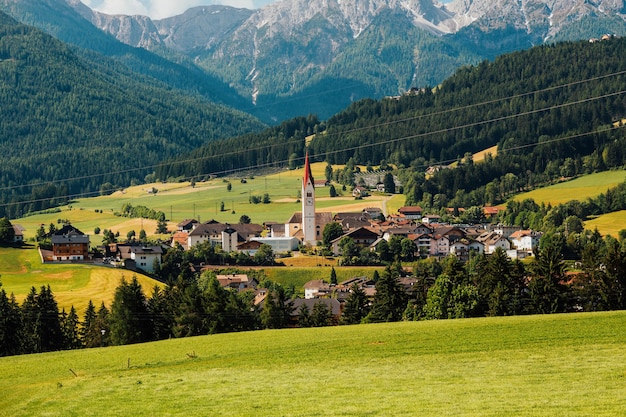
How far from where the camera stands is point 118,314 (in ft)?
210

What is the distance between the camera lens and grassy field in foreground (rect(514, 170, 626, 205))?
513ft

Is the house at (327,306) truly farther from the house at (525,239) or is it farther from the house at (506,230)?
the house at (506,230)

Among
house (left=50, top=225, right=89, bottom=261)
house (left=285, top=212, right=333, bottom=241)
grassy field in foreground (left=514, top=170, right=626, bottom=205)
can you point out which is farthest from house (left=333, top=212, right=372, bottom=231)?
house (left=50, top=225, right=89, bottom=261)

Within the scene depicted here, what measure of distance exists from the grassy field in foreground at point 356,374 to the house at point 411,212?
117 m

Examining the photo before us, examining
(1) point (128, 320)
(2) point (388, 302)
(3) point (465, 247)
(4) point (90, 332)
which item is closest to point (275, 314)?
(2) point (388, 302)

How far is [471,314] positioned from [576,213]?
281 feet

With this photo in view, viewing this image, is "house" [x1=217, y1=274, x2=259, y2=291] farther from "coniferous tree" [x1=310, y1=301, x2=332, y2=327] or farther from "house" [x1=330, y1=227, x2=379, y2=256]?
"coniferous tree" [x1=310, y1=301, x2=332, y2=327]

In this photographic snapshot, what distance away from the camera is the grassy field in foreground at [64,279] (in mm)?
93562

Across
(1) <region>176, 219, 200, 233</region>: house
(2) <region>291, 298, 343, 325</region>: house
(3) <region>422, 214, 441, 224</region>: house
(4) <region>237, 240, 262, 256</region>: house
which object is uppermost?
(1) <region>176, 219, 200, 233</region>: house

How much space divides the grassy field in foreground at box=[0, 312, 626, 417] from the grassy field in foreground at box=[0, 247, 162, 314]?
41.7m

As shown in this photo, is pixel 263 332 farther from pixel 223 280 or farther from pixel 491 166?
pixel 491 166

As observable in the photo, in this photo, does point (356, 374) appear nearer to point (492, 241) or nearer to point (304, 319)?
point (304, 319)

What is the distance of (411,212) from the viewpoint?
558ft

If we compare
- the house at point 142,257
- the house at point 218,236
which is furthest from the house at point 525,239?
the house at point 142,257
